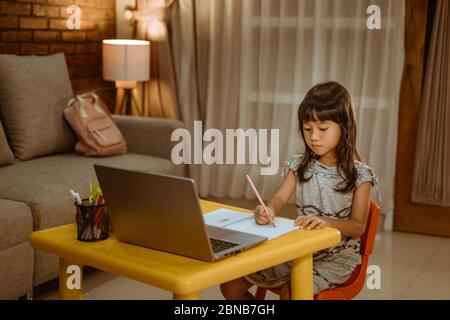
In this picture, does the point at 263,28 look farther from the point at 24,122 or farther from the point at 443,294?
the point at 443,294

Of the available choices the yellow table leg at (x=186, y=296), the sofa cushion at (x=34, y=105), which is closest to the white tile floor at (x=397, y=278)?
the sofa cushion at (x=34, y=105)

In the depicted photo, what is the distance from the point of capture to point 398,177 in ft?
13.1

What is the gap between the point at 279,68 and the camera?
4.34m

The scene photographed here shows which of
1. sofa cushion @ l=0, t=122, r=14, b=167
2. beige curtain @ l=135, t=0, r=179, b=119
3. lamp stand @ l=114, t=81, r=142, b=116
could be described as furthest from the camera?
lamp stand @ l=114, t=81, r=142, b=116

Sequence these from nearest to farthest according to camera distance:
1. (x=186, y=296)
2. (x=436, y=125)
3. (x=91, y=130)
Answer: (x=186, y=296), (x=91, y=130), (x=436, y=125)

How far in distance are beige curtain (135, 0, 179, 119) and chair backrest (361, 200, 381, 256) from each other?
2.74 metres

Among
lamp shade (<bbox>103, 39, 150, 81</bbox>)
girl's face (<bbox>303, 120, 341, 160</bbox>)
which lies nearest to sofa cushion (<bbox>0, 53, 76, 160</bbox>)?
lamp shade (<bbox>103, 39, 150, 81</bbox>)

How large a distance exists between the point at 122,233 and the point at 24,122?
2027 millimetres

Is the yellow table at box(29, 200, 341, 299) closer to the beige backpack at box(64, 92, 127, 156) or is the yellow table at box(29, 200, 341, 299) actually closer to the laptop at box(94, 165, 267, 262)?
the laptop at box(94, 165, 267, 262)

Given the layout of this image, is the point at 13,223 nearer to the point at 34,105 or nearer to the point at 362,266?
the point at 34,105

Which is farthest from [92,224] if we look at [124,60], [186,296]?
[124,60]

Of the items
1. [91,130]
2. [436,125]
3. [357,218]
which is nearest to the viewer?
[357,218]

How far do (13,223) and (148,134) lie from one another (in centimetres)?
131

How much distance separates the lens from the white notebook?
1.72m
